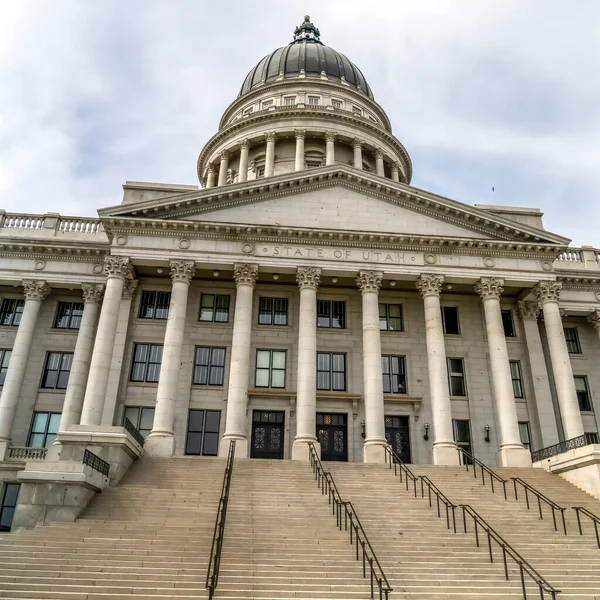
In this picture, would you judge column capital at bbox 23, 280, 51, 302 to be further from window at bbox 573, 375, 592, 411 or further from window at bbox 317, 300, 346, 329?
window at bbox 573, 375, 592, 411

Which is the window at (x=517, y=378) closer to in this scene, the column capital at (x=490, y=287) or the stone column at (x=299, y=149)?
the column capital at (x=490, y=287)

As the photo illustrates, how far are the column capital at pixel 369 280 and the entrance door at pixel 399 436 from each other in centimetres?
675

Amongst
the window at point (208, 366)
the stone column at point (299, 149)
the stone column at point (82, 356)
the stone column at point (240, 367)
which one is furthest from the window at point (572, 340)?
the stone column at point (82, 356)

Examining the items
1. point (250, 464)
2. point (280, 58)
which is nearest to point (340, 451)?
point (250, 464)

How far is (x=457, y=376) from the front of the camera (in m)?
30.1

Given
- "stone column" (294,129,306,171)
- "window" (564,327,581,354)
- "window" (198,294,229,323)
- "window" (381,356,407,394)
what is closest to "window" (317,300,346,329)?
"window" (381,356,407,394)

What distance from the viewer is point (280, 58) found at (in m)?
56.5

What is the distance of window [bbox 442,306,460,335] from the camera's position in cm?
3097

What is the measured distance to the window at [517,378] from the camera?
1177 inches

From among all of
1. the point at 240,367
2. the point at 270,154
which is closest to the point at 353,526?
the point at 240,367

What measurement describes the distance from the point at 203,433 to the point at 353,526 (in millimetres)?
15717

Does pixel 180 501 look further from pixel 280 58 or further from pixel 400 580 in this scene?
pixel 280 58

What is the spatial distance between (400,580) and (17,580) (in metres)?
7.93

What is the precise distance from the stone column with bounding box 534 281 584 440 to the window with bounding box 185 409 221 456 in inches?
649
